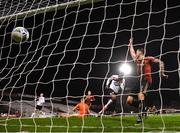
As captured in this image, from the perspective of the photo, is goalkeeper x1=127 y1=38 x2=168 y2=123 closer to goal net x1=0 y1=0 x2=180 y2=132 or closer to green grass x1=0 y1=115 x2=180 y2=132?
green grass x1=0 y1=115 x2=180 y2=132

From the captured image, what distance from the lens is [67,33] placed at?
19.0 m

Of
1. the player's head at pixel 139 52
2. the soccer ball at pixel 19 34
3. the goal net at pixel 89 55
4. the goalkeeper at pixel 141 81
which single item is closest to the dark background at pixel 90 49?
the goal net at pixel 89 55

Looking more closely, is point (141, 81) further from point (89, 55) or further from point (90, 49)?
point (89, 55)

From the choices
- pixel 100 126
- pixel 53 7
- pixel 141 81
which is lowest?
pixel 100 126

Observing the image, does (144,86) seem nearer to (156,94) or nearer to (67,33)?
(67,33)

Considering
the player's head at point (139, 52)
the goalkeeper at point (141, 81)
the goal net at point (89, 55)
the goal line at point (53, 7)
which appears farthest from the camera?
the goal net at point (89, 55)

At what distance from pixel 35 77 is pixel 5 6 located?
10961 mm

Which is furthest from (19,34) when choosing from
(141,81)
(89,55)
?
(89,55)

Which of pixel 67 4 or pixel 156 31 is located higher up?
pixel 156 31

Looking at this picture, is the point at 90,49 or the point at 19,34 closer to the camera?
the point at 19,34

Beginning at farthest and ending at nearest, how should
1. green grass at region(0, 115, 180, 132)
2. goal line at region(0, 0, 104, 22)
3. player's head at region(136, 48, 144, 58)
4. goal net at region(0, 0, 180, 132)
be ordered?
goal net at region(0, 0, 180, 132), player's head at region(136, 48, 144, 58), green grass at region(0, 115, 180, 132), goal line at region(0, 0, 104, 22)

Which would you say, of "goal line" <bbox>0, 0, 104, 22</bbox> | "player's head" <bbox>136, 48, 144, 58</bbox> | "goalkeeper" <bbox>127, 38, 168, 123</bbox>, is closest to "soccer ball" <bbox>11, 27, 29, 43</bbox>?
"goal line" <bbox>0, 0, 104, 22</bbox>

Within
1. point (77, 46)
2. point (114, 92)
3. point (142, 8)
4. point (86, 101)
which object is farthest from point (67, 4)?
point (77, 46)

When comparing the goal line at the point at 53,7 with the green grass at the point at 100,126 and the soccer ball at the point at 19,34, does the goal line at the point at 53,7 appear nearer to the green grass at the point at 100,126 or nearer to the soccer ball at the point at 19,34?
the soccer ball at the point at 19,34
